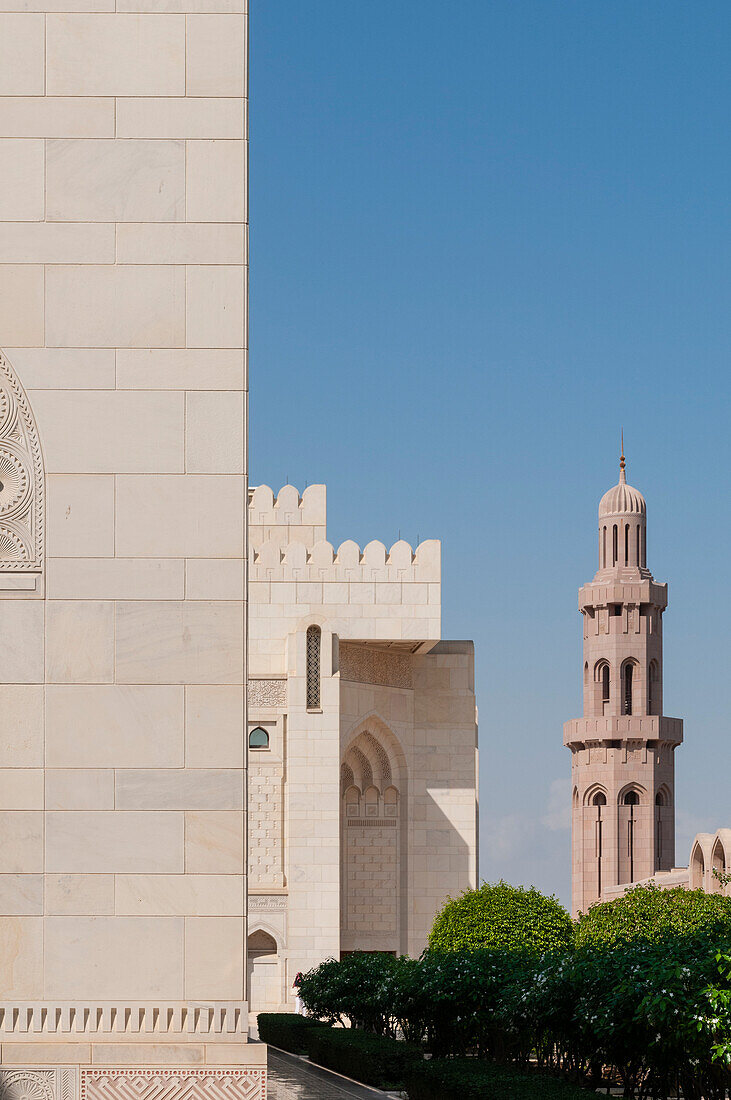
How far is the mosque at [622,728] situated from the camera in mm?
53375

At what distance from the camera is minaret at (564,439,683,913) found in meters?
53.4

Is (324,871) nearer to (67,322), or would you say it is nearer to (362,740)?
(362,740)

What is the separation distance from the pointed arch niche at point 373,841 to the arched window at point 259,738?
1.84 metres

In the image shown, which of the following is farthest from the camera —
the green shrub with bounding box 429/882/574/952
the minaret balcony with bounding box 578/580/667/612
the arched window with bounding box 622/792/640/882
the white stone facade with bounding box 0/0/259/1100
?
the minaret balcony with bounding box 578/580/667/612

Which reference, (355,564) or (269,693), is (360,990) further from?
(355,564)

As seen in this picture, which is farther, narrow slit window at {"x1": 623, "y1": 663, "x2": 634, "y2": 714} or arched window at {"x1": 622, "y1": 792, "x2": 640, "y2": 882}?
narrow slit window at {"x1": 623, "y1": 663, "x2": 634, "y2": 714}

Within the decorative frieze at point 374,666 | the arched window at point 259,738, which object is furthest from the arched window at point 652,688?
the arched window at point 259,738

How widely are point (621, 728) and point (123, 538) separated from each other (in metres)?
48.5

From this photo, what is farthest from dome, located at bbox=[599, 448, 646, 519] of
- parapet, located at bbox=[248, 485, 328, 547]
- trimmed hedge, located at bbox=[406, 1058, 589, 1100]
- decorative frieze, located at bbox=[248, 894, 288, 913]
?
trimmed hedge, located at bbox=[406, 1058, 589, 1100]

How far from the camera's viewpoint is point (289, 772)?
88.8ft

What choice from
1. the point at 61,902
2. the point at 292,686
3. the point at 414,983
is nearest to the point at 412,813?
the point at 292,686

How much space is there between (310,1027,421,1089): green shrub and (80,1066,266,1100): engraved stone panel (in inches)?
282

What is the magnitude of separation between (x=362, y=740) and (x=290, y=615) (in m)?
3.30

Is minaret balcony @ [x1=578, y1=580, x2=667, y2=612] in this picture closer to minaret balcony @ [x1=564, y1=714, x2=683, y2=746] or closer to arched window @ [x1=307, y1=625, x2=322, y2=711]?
minaret balcony @ [x1=564, y1=714, x2=683, y2=746]
